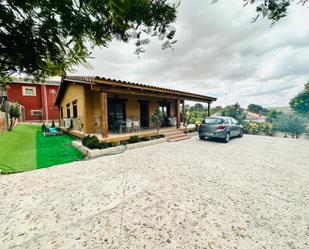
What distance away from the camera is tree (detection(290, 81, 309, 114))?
28656 mm

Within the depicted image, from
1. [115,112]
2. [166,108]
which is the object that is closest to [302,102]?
[166,108]

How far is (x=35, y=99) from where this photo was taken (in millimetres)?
20984

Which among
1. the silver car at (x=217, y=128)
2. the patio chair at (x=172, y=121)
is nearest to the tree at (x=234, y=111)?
the patio chair at (x=172, y=121)

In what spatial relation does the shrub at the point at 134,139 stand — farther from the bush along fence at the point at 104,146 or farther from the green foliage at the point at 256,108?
the green foliage at the point at 256,108

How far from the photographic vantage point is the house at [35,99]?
1988cm

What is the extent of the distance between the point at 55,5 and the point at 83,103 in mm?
8046

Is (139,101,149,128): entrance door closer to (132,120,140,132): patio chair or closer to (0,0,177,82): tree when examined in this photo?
(132,120,140,132): patio chair

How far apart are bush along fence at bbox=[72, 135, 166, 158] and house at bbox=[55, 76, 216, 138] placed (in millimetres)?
654

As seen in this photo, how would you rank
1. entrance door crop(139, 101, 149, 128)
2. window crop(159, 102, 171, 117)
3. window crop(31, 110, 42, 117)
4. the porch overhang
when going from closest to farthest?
the porch overhang, entrance door crop(139, 101, 149, 128), window crop(159, 102, 171, 117), window crop(31, 110, 42, 117)

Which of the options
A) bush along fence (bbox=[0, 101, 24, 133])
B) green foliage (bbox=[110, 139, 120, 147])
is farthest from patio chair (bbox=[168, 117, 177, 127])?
bush along fence (bbox=[0, 101, 24, 133])

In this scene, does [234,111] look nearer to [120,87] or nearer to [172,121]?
[172,121]

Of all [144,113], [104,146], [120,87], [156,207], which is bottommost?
[156,207]

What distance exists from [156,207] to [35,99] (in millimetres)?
25921

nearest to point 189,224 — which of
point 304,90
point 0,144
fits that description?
point 0,144
